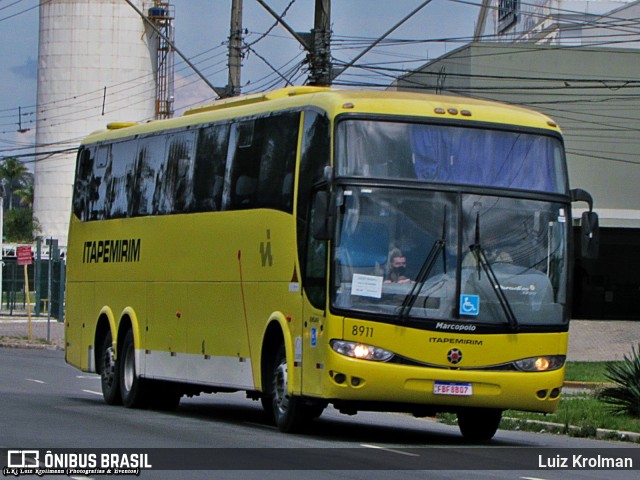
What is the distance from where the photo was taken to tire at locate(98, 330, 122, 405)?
2153 centimetres

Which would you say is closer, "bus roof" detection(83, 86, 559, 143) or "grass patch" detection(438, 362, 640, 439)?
"bus roof" detection(83, 86, 559, 143)

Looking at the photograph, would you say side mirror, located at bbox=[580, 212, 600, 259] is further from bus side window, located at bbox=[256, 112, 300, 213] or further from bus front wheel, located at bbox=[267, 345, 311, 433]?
bus front wheel, located at bbox=[267, 345, 311, 433]

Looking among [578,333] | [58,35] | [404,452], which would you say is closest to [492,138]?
[404,452]

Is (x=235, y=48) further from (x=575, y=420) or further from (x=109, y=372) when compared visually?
(x=575, y=420)

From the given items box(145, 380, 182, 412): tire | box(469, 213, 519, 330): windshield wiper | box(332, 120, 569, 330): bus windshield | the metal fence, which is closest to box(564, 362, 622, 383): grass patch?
box(145, 380, 182, 412): tire

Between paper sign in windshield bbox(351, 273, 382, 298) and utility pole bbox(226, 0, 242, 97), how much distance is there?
17965mm

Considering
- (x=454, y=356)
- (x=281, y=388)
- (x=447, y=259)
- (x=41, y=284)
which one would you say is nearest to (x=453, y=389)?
(x=454, y=356)

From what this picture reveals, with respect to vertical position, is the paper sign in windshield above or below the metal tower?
below

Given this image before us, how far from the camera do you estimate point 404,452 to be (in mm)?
14383

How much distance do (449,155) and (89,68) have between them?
7936 centimetres

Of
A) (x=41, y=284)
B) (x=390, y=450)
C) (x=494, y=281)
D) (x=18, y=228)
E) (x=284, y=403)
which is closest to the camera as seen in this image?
(x=390, y=450)

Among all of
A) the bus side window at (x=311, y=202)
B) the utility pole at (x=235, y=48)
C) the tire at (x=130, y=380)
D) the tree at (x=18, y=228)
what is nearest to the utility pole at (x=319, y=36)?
the utility pole at (x=235, y=48)

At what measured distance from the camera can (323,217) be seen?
15031mm

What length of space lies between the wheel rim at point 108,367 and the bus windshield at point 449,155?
7560mm
